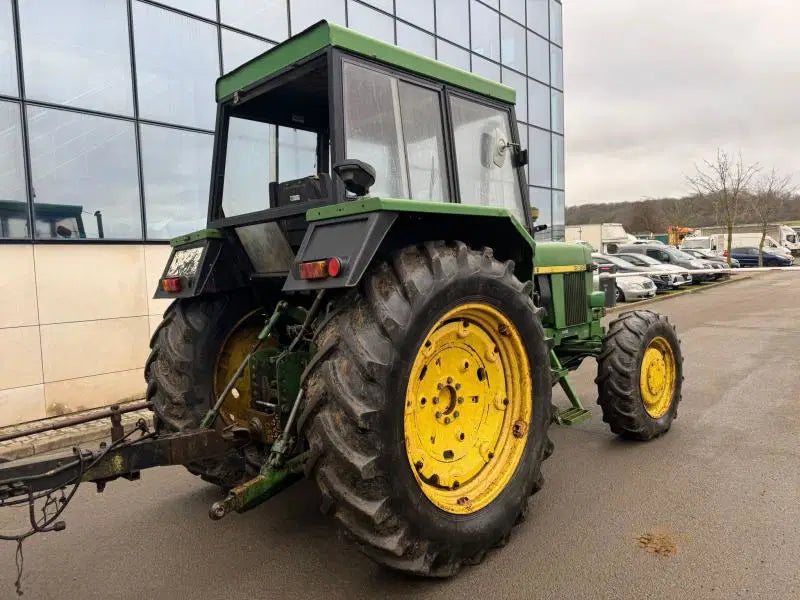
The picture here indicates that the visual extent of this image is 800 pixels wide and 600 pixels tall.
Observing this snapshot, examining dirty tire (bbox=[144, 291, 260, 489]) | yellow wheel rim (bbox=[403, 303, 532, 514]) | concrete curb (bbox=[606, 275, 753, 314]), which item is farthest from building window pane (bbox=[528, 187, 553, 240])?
dirty tire (bbox=[144, 291, 260, 489])

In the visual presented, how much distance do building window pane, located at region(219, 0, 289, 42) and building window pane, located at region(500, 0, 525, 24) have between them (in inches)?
310

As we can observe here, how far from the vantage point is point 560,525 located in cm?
340

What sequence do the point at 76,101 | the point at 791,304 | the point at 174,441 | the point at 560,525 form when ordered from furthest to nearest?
the point at 791,304, the point at 76,101, the point at 560,525, the point at 174,441

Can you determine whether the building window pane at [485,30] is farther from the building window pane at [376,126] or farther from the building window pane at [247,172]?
the building window pane at [376,126]

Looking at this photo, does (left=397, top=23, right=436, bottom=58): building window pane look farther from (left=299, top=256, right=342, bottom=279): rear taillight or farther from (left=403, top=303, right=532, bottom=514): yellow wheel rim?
(left=299, top=256, right=342, bottom=279): rear taillight

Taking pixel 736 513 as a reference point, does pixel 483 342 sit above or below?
above

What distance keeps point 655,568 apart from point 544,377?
108 centimetres

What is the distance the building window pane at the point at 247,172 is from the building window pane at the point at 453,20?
10.5m

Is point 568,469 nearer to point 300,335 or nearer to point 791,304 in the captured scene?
point 300,335

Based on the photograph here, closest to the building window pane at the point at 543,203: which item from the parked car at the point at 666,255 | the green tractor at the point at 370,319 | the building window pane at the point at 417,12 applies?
the building window pane at the point at 417,12

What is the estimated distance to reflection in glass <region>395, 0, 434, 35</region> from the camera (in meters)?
12.2

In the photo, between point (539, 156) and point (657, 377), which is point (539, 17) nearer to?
point (539, 156)

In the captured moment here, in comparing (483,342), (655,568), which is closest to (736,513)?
(655,568)

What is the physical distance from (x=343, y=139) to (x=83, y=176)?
5.55 m
